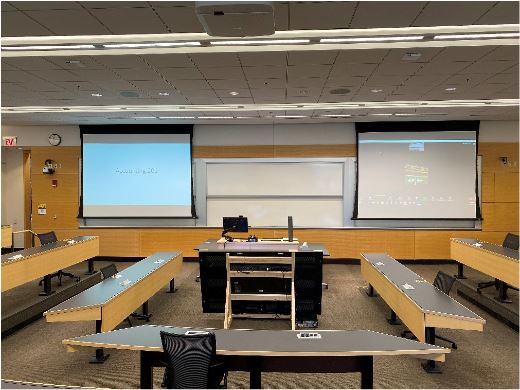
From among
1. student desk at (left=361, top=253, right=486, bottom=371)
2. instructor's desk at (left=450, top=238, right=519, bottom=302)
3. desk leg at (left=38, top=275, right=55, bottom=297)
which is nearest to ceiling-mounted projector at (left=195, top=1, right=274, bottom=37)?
student desk at (left=361, top=253, right=486, bottom=371)

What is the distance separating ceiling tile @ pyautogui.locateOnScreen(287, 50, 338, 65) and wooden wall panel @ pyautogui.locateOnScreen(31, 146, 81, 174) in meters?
7.12

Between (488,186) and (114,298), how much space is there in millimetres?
8544

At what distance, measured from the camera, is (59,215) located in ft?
30.7

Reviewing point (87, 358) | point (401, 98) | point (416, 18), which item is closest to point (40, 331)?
point (87, 358)

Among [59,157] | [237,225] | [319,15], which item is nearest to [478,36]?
[319,15]

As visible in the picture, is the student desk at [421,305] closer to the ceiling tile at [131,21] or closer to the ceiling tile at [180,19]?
the ceiling tile at [180,19]

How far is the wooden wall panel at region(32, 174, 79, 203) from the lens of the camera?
30.7 ft

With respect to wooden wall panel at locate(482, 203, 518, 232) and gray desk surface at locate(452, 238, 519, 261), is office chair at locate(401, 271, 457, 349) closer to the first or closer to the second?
gray desk surface at locate(452, 238, 519, 261)

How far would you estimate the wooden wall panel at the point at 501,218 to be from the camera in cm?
866

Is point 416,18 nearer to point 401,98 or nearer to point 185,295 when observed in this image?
point 401,98

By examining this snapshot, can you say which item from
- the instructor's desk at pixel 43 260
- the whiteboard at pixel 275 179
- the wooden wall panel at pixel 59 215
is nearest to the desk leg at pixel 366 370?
the instructor's desk at pixel 43 260

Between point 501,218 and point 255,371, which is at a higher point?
point 501,218

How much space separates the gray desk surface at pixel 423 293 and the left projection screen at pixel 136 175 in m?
5.28

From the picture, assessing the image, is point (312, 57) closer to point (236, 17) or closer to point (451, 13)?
point (451, 13)
